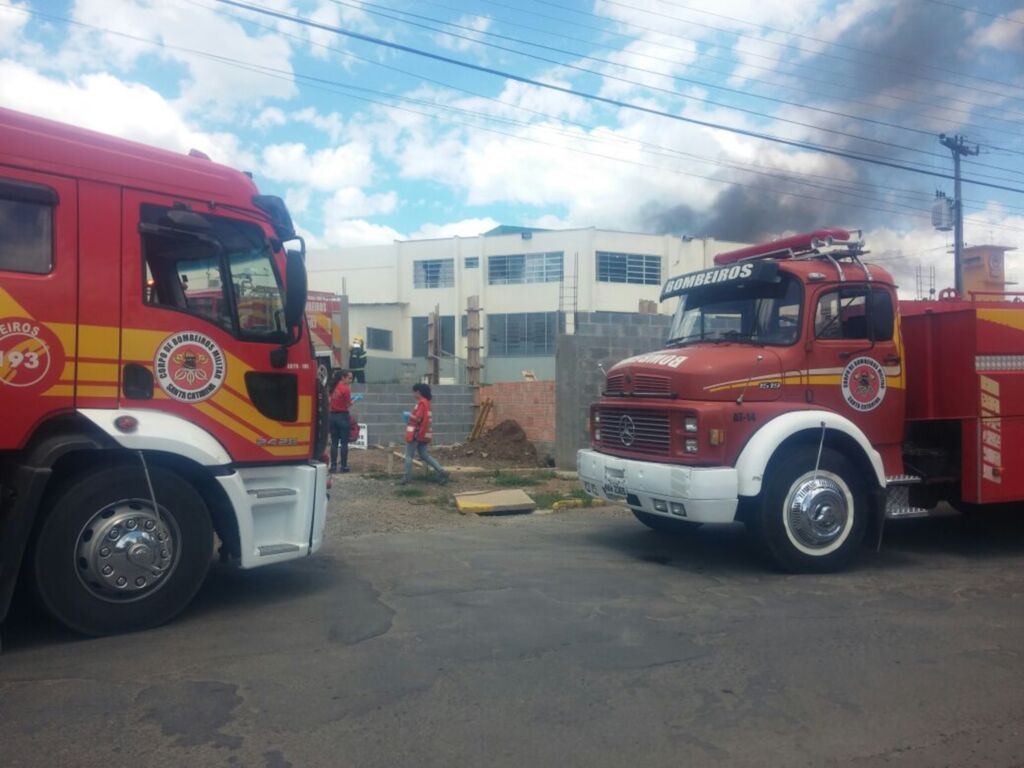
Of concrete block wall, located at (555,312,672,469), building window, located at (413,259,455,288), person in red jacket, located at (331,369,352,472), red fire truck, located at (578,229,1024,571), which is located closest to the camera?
red fire truck, located at (578,229,1024,571)

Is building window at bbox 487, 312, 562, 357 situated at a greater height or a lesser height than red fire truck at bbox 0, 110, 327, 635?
greater

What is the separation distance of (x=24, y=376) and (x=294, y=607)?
8.01 ft

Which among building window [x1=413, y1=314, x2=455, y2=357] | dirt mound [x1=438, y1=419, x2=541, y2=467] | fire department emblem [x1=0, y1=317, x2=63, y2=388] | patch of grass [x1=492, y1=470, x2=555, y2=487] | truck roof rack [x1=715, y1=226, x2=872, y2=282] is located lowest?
patch of grass [x1=492, y1=470, x2=555, y2=487]

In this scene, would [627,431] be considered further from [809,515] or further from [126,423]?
[126,423]

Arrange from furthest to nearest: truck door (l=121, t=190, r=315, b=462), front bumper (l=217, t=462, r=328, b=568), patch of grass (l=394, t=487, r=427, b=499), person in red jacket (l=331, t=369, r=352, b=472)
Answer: person in red jacket (l=331, t=369, r=352, b=472) → patch of grass (l=394, t=487, r=427, b=499) → front bumper (l=217, t=462, r=328, b=568) → truck door (l=121, t=190, r=315, b=462)

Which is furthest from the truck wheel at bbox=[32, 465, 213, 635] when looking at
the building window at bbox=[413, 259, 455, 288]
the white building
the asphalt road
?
the building window at bbox=[413, 259, 455, 288]

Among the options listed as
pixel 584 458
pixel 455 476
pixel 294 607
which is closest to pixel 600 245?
pixel 455 476

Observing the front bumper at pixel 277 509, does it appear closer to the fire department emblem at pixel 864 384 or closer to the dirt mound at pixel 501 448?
the fire department emblem at pixel 864 384

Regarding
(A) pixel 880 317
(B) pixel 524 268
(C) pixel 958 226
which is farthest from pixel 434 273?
(A) pixel 880 317

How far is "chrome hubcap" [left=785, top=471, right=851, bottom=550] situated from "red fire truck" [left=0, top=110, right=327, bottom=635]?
4092 mm

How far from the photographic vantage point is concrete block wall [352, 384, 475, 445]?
62.7 feet

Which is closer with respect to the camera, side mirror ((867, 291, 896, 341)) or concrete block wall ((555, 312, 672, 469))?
side mirror ((867, 291, 896, 341))

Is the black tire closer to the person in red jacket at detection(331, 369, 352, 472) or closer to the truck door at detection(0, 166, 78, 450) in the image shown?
the truck door at detection(0, 166, 78, 450)

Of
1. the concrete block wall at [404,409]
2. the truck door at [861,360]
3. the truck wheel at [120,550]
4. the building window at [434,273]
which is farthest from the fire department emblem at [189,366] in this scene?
the building window at [434,273]
